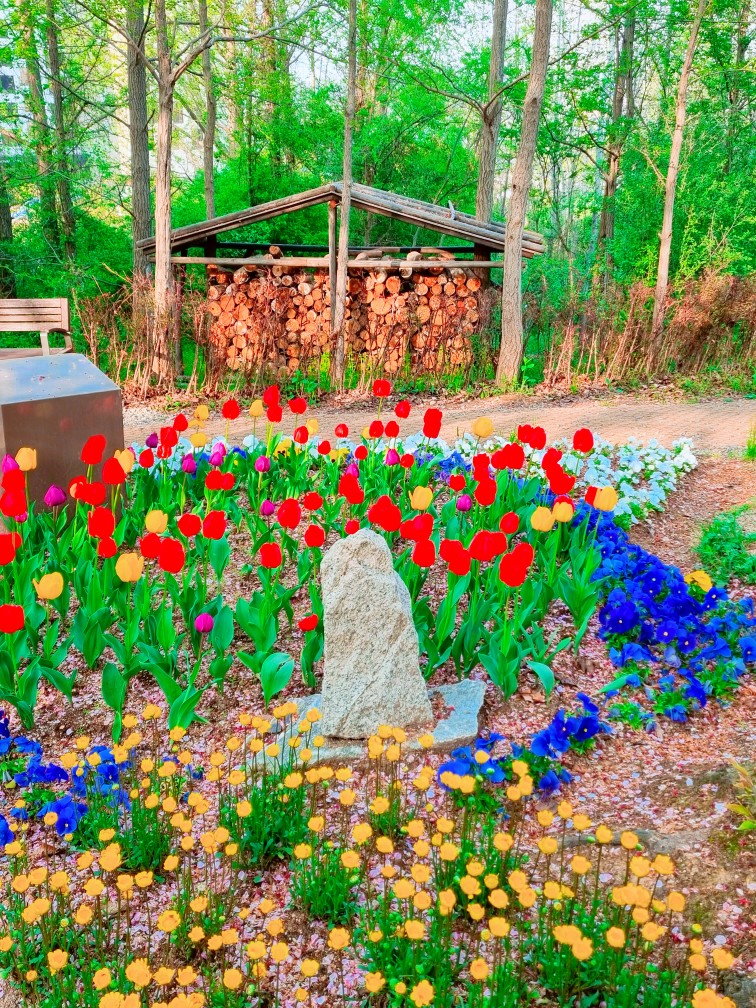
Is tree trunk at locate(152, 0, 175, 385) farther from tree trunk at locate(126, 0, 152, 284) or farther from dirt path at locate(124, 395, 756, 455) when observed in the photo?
tree trunk at locate(126, 0, 152, 284)

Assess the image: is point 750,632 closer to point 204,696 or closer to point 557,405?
point 204,696

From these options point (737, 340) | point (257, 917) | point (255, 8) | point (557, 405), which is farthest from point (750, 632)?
point (255, 8)

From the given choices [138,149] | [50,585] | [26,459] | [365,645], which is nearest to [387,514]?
[365,645]

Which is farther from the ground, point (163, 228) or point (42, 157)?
point (42, 157)

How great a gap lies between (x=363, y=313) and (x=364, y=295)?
23 centimetres

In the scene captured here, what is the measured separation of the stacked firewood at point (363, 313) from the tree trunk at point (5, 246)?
5494 mm

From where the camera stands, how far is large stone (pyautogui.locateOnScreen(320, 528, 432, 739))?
271 centimetres

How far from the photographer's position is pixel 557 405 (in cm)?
905

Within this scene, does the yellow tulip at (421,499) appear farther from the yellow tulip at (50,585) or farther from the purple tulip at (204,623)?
the yellow tulip at (50,585)

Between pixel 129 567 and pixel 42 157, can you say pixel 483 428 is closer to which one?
pixel 129 567

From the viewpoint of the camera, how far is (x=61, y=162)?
47.8 ft

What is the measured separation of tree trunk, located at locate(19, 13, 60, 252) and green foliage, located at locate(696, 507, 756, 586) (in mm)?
12525

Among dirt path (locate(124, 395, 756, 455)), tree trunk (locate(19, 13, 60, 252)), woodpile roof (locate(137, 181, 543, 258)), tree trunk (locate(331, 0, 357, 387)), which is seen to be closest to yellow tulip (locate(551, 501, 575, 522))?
dirt path (locate(124, 395, 756, 455))

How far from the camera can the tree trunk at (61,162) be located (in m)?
13.9
